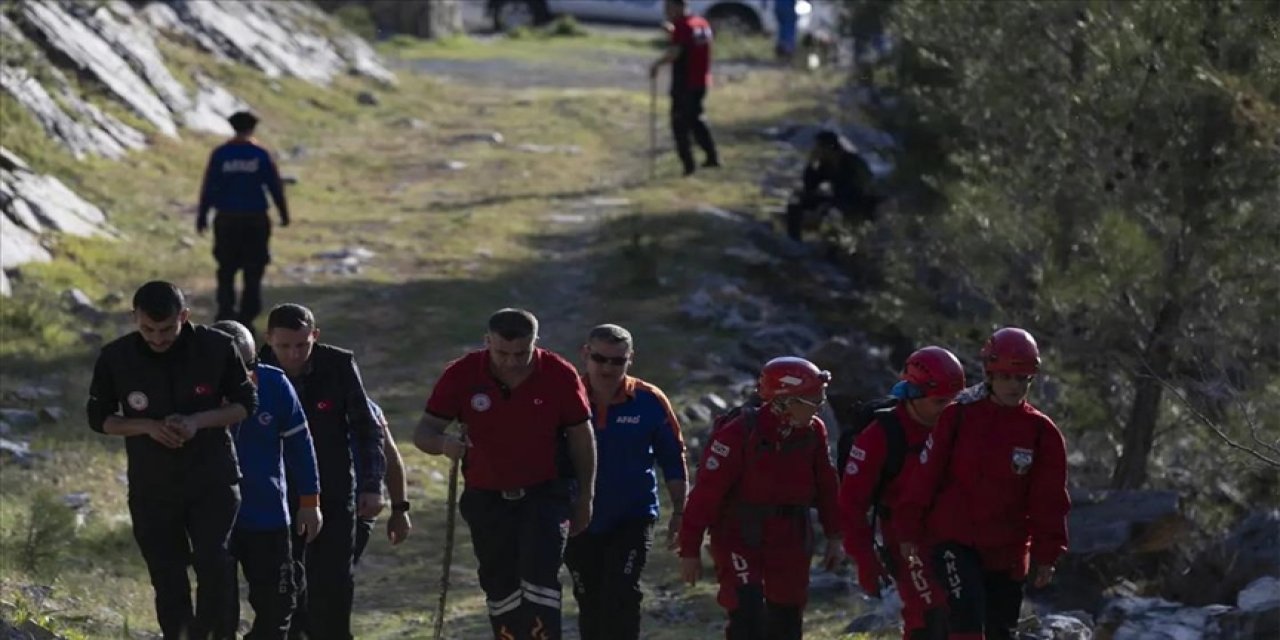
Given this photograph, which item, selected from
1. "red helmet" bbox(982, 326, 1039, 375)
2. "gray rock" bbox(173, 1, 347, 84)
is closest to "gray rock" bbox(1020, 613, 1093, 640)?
"red helmet" bbox(982, 326, 1039, 375)

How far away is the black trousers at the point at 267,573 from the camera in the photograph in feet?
25.3

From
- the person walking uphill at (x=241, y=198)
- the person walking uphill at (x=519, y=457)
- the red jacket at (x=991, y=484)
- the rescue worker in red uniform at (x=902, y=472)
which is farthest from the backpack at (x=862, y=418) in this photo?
the person walking uphill at (x=241, y=198)

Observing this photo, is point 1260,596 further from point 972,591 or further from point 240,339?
point 240,339

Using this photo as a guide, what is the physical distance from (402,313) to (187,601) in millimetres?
9525

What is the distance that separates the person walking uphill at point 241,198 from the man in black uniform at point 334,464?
20.9 feet

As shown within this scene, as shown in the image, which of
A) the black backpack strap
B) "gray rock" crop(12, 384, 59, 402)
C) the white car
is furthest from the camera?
the white car

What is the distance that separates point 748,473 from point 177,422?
204cm

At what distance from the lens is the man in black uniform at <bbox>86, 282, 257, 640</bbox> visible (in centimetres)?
726

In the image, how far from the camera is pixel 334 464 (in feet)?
26.9

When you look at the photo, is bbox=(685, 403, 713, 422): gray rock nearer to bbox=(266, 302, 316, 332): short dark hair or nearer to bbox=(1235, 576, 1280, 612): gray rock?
bbox=(1235, 576, 1280, 612): gray rock

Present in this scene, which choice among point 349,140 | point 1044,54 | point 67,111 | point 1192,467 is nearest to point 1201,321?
point 1192,467

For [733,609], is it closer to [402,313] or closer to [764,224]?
[402,313]

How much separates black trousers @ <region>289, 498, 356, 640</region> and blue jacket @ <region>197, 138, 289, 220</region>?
6.48 meters

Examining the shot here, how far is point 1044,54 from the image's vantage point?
15016mm
